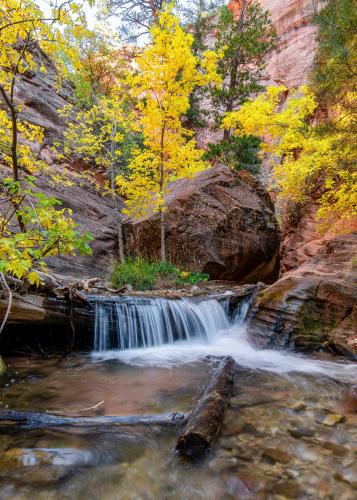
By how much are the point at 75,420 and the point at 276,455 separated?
1.78 m

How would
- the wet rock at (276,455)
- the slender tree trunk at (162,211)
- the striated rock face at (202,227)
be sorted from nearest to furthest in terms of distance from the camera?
the wet rock at (276,455) < the slender tree trunk at (162,211) < the striated rock face at (202,227)

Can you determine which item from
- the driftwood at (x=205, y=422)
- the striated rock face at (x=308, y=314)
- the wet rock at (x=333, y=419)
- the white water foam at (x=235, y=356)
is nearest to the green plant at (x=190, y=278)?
the white water foam at (x=235, y=356)

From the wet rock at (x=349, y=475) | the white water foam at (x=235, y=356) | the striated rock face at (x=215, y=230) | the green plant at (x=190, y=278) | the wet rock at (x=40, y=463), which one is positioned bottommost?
the white water foam at (x=235, y=356)

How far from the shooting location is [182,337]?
694 centimetres

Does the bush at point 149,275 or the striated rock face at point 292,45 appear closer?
the bush at point 149,275

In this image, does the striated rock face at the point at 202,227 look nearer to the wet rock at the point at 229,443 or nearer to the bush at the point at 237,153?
the bush at the point at 237,153

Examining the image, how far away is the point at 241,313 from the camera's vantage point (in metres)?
7.62

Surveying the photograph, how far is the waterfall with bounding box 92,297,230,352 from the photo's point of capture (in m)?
6.06

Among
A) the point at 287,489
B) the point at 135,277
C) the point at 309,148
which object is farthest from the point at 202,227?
the point at 287,489

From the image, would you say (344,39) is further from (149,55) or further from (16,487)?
(16,487)

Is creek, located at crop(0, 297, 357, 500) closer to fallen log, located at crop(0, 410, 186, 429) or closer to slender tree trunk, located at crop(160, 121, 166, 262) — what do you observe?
fallen log, located at crop(0, 410, 186, 429)

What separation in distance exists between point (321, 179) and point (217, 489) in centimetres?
1262

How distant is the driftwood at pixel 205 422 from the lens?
2.65 meters

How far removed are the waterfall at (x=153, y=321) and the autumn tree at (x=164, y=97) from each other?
3.00 m
